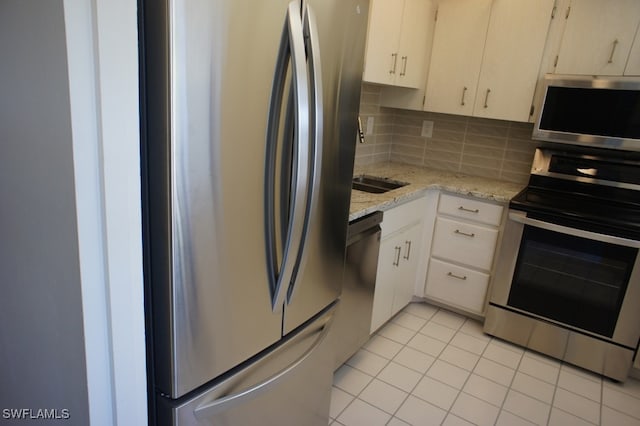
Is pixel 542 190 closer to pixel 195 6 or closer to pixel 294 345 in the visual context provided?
pixel 294 345

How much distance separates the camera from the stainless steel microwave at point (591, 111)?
214 cm

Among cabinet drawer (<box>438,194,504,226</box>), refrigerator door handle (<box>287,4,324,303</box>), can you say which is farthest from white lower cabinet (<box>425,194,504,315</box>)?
refrigerator door handle (<box>287,4,324,303</box>)

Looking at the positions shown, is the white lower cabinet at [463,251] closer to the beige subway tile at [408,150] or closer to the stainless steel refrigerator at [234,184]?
the beige subway tile at [408,150]

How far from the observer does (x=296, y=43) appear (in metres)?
0.90

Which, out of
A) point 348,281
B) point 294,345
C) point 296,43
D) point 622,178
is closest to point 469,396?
point 348,281

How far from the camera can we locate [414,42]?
251cm

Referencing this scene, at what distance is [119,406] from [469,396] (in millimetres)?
1765

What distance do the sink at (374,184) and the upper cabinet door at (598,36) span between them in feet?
3.89

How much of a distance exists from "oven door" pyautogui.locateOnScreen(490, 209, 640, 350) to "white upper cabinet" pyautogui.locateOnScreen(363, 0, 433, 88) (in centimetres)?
109

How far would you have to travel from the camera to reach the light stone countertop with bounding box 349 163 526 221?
1.97m

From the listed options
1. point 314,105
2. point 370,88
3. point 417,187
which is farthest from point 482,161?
point 314,105

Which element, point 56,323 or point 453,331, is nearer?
point 56,323

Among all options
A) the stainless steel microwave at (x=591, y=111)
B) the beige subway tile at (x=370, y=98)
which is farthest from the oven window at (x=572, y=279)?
the beige subway tile at (x=370, y=98)

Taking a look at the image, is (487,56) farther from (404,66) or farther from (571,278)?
(571,278)
